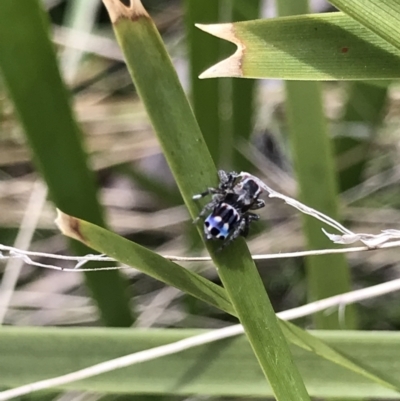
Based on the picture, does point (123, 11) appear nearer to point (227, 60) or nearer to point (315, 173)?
point (227, 60)

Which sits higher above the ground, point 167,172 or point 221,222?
point 167,172

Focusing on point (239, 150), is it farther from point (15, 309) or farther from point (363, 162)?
point (15, 309)

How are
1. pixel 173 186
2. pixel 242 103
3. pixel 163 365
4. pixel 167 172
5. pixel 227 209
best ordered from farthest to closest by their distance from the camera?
1. pixel 167 172
2. pixel 173 186
3. pixel 242 103
4. pixel 163 365
5. pixel 227 209

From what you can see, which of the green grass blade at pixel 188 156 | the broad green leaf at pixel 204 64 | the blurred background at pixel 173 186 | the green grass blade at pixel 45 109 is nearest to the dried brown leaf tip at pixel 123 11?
the green grass blade at pixel 188 156

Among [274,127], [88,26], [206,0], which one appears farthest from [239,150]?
[88,26]

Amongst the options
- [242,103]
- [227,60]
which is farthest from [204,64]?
[227,60]
